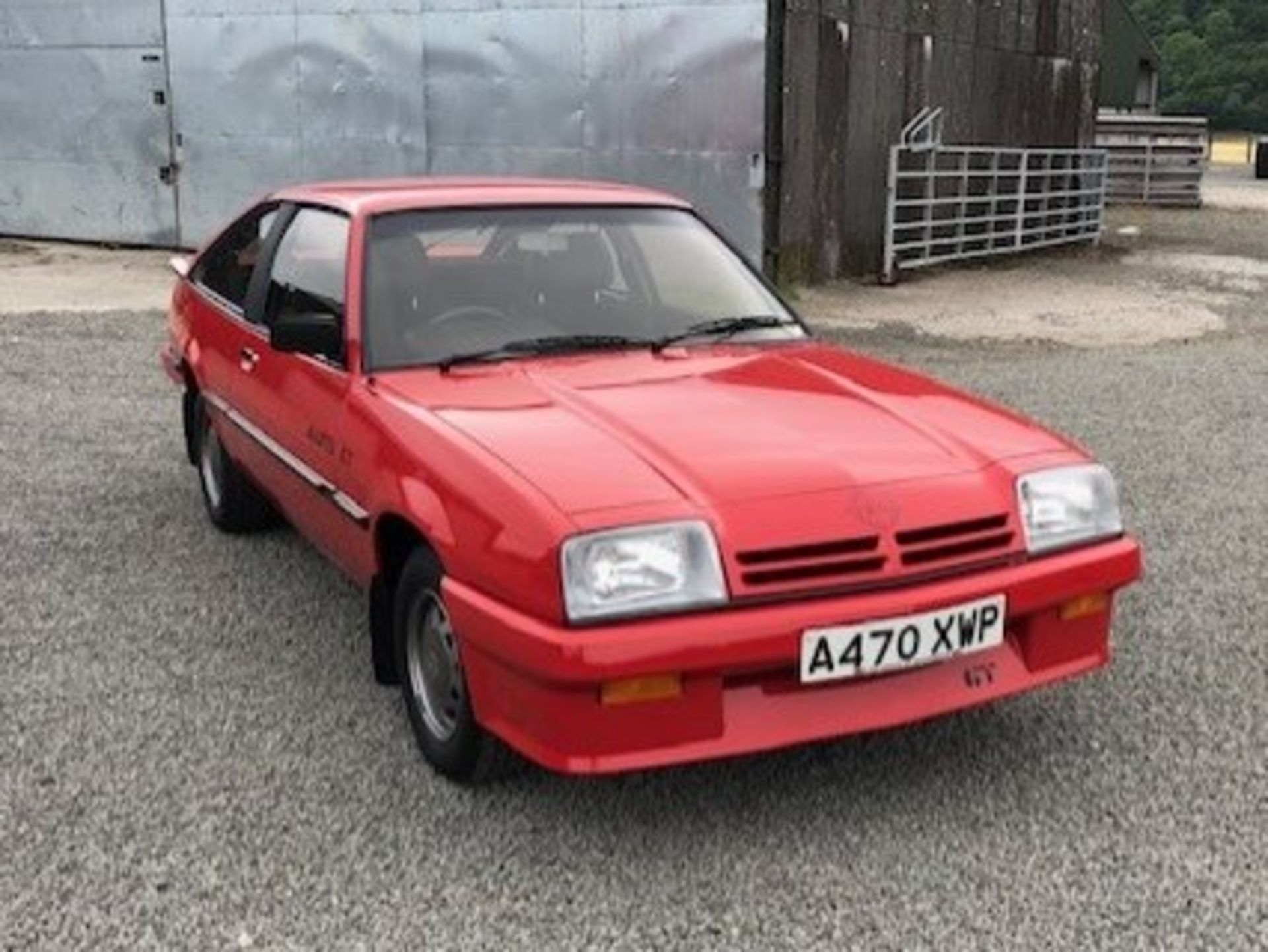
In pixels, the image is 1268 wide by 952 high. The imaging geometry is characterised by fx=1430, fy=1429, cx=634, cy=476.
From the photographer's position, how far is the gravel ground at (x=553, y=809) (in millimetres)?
2777

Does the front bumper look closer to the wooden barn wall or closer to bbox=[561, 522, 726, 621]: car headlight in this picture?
bbox=[561, 522, 726, 621]: car headlight

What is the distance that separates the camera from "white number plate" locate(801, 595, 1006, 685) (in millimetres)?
2891

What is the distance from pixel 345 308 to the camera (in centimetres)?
Result: 395

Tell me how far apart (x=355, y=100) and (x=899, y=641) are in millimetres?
12445

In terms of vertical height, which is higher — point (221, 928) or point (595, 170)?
point (595, 170)

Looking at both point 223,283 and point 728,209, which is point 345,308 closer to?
point 223,283

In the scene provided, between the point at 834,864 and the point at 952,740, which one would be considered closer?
the point at 834,864

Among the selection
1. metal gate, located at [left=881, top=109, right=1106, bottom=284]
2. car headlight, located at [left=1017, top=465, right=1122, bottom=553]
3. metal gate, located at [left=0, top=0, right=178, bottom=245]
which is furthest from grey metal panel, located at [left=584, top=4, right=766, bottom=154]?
car headlight, located at [left=1017, top=465, right=1122, bottom=553]

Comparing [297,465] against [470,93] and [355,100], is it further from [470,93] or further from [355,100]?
[355,100]

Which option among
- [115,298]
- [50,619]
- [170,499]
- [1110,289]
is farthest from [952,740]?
[1110,289]

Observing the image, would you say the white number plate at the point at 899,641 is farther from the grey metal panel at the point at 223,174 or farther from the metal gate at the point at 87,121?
the metal gate at the point at 87,121

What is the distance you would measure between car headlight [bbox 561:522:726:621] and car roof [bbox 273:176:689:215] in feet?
5.60

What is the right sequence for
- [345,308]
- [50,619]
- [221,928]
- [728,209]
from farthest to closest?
1. [728,209]
2. [50,619]
3. [345,308]
4. [221,928]

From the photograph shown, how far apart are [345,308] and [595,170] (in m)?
9.48
